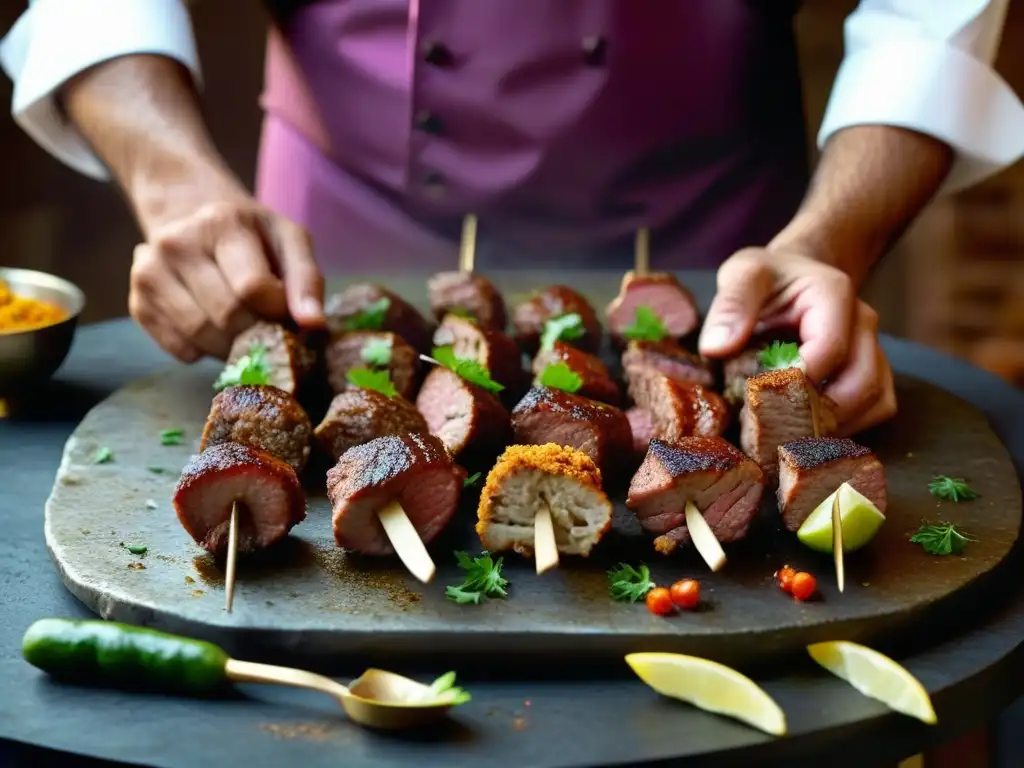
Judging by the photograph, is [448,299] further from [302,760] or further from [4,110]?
[4,110]

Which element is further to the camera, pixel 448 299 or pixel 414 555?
pixel 448 299

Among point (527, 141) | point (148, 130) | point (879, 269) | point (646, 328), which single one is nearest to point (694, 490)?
point (646, 328)

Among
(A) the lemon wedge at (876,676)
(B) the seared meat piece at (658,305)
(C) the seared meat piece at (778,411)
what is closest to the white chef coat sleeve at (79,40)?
(B) the seared meat piece at (658,305)

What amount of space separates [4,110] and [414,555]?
601cm

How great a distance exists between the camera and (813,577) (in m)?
2.65

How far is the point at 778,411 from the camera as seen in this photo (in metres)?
3.11

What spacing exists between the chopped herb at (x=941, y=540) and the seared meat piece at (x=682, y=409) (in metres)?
0.57

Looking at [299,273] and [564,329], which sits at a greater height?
[299,273]

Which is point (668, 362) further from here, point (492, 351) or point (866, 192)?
point (866, 192)

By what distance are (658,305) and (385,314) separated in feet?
2.95

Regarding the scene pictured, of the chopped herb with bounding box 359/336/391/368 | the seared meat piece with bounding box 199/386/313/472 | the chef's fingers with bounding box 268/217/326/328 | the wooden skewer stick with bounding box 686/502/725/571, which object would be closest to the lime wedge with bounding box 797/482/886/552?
the wooden skewer stick with bounding box 686/502/725/571

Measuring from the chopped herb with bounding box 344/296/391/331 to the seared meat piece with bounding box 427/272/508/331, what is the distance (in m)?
0.25

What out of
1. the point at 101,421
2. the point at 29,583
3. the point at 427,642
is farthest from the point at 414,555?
the point at 101,421

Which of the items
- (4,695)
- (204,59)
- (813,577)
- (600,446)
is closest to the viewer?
(4,695)
